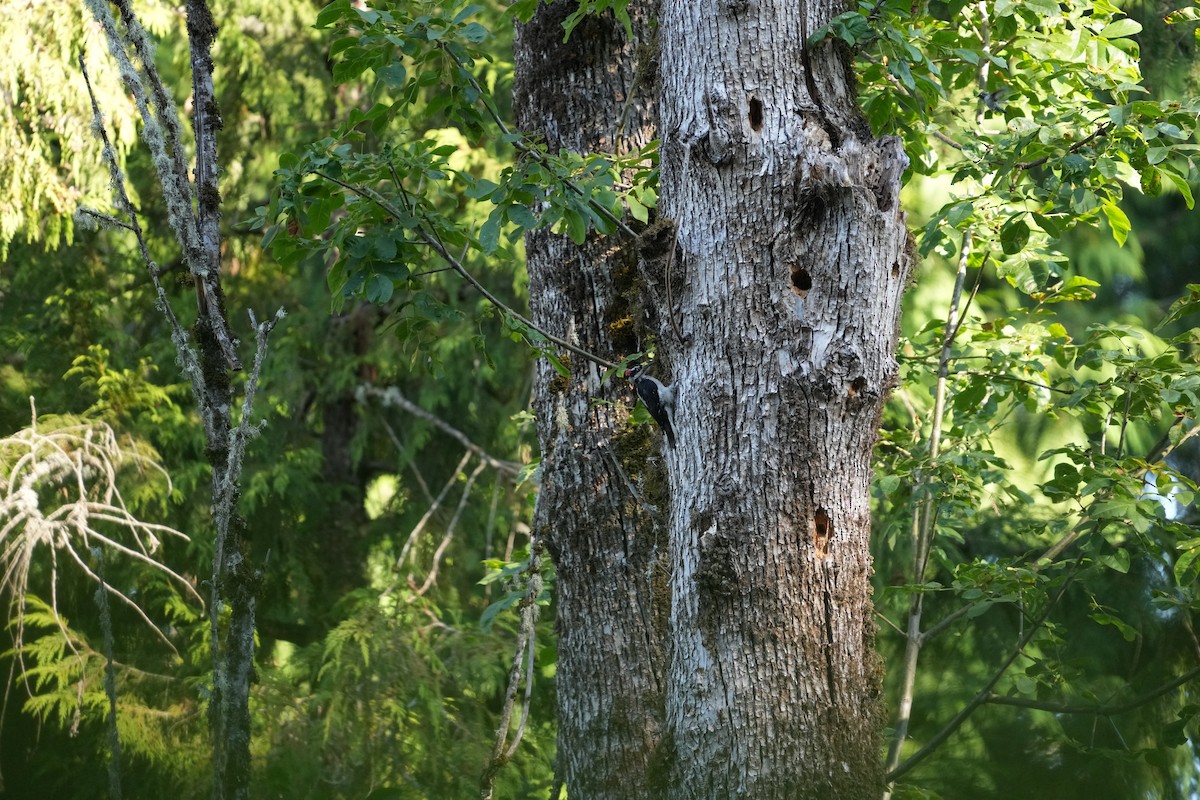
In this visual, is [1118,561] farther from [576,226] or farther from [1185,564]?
[576,226]

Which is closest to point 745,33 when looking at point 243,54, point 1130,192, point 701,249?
point 701,249

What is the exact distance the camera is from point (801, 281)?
184cm

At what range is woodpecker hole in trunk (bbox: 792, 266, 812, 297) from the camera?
6.02 ft

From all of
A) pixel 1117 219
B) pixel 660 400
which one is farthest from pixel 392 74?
pixel 1117 219

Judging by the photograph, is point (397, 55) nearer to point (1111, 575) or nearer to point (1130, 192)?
point (1111, 575)

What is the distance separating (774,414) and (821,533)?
0.24 metres

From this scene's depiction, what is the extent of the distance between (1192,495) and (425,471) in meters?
5.68

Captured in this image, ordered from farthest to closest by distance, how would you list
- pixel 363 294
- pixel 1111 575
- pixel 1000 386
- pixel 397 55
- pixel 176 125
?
1. pixel 1111 575
2. pixel 1000 386
3. pixel 397 55
4. pixel 363 294
5. pixel 176 125

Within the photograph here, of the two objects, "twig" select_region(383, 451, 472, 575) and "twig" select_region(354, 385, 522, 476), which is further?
"twig" select_region(354, 385, 522, 476)

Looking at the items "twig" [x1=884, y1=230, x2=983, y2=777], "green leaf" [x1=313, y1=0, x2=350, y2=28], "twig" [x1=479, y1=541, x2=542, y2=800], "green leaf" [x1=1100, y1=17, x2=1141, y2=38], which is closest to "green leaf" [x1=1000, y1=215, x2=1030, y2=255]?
"twig" [x1=884, y1=230, x2=983, y2=777]

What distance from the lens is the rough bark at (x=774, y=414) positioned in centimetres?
179

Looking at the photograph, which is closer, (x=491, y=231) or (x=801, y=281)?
(x=801, y=281)

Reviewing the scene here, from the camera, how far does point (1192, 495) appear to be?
100 inches

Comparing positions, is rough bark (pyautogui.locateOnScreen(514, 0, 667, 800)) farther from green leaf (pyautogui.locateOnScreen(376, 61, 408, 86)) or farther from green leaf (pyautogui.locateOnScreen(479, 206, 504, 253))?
green leaf (pyautogui.locateOnScreen(376, 61, 408, 86))
